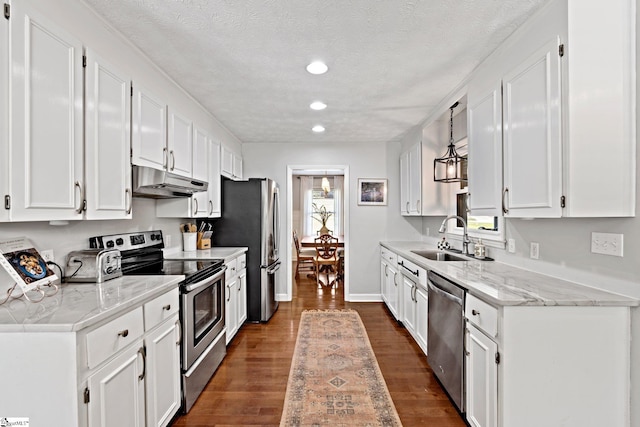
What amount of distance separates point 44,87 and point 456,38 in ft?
7.55

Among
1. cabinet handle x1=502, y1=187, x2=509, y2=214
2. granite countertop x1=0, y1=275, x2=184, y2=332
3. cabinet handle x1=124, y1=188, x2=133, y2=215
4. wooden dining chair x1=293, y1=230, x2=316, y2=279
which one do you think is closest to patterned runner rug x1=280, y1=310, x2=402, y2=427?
granite countertop x1=0, y1=275, x2=184, y2=332

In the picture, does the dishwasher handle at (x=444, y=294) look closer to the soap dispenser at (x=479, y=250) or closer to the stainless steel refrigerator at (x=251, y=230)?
the soap dispenser at (x=479, y=250)

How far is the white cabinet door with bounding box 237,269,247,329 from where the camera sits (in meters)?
3.67

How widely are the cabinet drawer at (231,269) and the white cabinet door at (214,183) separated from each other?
596 millimetres

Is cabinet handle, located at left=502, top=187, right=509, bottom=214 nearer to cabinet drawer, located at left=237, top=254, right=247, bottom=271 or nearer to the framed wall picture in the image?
cabinet drawer, located at left=237, top=254, right=247, bottom=271

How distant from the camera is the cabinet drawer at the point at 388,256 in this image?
4.04 m

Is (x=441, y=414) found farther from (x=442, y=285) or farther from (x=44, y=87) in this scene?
(x=44, y=87)

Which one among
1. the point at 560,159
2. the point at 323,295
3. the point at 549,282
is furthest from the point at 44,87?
the point at 323,295

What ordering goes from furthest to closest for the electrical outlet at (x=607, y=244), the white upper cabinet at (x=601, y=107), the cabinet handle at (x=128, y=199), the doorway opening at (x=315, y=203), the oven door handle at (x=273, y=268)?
the doorway opening at (x=315, y=203), the oven door handle at (x=273, y=268), the cabinet handle at (x=128, y=199), the electrical outlet at (x=607, y=244), the white upper cabinet at (x=601, y=107)

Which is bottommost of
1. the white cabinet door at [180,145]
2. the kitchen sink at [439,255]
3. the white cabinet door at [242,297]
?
the white cabinet door at [242,297]

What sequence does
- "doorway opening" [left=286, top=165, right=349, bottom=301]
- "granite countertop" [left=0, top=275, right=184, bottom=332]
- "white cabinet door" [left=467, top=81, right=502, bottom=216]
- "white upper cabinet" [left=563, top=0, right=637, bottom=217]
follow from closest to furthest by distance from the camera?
"granite countertop" [left=0, top=275, right=184, bottom=332] < "white upper cabinet" [left=563, top=0, right=637, bottom=217] < "white cabinet door" [left=467, top=81, right=502, bottom=216] < "doorway opening" [left=286, top=165, right=349, bottom=301]

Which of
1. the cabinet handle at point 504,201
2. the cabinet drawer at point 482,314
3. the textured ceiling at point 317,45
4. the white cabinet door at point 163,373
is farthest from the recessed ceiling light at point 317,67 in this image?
the white cabinet door at point 163,373

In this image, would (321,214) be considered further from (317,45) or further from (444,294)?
(317,45)

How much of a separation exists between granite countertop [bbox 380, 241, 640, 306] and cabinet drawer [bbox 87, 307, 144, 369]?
1.80 meters
